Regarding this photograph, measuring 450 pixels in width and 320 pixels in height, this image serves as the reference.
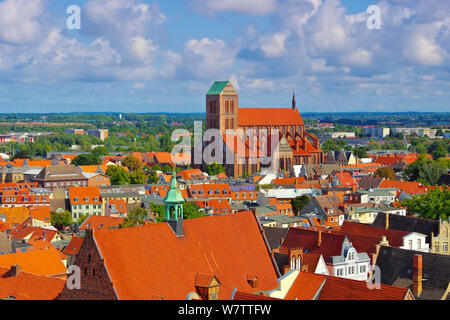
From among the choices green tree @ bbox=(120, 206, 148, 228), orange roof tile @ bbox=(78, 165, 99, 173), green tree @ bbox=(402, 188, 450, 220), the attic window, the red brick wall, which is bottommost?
orange roof tile @ bbox=(78, 165, 99, 173)

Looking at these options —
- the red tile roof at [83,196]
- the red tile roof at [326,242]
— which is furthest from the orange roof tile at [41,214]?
the red tile roof at [326,242]

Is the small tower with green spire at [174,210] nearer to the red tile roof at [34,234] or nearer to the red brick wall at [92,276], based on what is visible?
the red brick wall at [92,276]

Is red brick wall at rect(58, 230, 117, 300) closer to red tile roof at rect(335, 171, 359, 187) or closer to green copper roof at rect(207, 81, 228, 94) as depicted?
red tile roof at rect(335, 171, 359, 187)

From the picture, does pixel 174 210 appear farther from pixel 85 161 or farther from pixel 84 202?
pixel 85 161

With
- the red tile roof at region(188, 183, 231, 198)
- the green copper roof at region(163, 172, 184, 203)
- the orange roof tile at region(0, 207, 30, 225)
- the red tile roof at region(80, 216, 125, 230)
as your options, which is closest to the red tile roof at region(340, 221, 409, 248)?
the green copper roof at region(163, 172, 184, 203)

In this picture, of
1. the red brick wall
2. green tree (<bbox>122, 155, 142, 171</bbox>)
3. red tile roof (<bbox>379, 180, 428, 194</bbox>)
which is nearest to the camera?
the red brick wall
